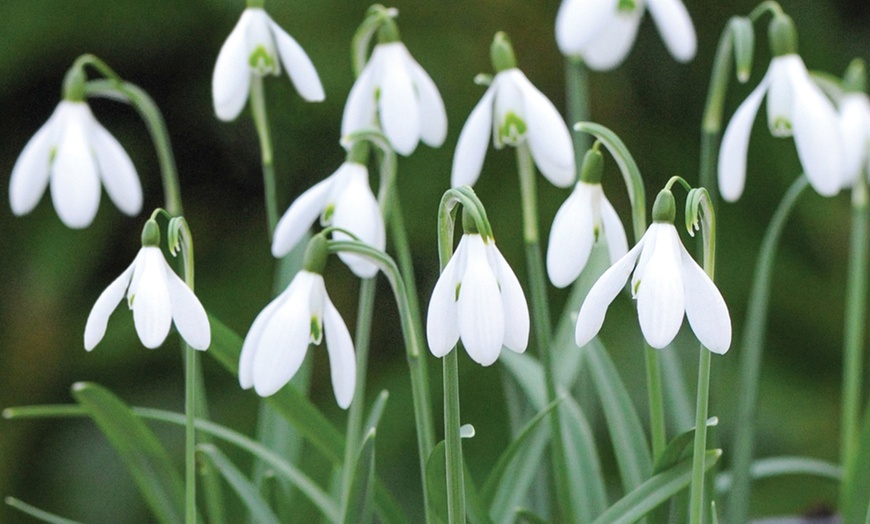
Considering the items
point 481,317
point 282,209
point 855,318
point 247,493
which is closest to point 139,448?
point 247,493

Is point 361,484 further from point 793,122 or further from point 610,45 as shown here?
point 610,45

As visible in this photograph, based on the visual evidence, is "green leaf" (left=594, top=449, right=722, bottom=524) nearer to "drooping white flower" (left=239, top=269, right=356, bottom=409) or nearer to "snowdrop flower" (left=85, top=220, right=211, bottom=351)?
"drooping white flower" (left=239, top=269, right=356, bottom=409)

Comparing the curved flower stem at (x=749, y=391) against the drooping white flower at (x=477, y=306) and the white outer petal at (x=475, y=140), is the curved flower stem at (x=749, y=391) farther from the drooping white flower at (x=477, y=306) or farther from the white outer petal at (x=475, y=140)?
the drooping white flower at (x=477, y=306)

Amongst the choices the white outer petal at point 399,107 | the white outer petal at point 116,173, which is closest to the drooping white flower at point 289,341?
the white outer petal at point 399,107

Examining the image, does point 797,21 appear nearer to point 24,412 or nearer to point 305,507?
point 305,507

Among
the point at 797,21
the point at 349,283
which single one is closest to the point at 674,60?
the point at 797,21
